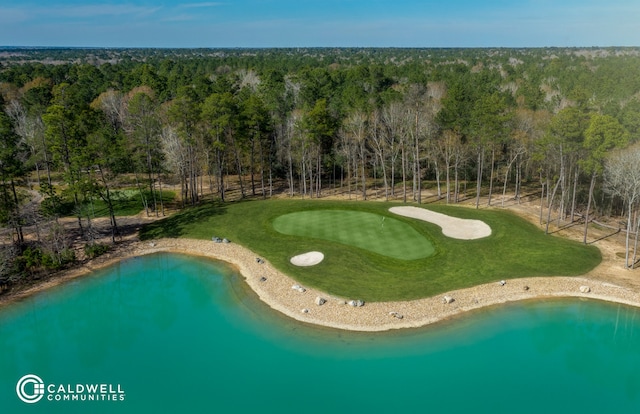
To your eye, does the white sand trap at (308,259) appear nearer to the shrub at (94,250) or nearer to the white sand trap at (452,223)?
the white sand trap at (452,223)

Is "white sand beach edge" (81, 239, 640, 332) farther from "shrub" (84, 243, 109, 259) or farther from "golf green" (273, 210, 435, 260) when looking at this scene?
"shrub" (84, 243, 109, 259)

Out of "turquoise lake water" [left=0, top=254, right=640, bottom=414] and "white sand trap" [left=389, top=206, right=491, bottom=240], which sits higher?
"white sand trap" [left=389, top=206, right=491, bottom=240]

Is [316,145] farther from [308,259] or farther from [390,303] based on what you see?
[390,303]

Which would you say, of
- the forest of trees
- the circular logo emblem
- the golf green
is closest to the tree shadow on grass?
the forest of trees

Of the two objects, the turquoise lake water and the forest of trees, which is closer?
the turquoise lake water

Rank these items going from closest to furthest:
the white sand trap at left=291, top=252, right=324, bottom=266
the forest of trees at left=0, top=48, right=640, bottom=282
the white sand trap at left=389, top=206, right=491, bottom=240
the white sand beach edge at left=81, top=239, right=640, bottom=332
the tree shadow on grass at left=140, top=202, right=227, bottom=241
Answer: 1. the white sand beach edge at left=81, top=239, right=640, bottom=332
2. the white sand trap at left=291, top=252, right=324, bottom=266
3. the forest of trees at left=0, top=48, right=640, bottom=282
4. the white sand trap at left=389, top=206, right=491, bottom=240
5. the tree shadow on grass at left=140, top=202, right=227, bottom=241

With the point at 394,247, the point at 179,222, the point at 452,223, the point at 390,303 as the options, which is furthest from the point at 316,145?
the point at 390,303

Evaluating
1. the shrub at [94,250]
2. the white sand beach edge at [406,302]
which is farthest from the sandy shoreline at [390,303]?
the shrub at [94,250]

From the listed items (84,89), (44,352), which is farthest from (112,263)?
(84,89)

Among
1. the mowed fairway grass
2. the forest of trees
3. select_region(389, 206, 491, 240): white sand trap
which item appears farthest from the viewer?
select_region(389, 206, 491, 240): white sand trap
